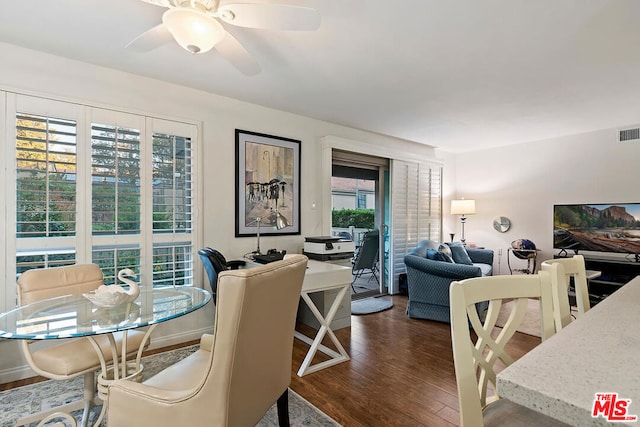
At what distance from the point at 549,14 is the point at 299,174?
2.65 meters

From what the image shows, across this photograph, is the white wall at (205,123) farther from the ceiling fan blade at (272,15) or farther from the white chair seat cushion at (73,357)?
the ceiling fan blade at (272,15)

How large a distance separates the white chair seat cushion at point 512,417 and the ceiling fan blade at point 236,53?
6.54 ft

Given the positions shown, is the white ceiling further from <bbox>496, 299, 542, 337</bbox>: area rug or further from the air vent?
<bbox>496, 299, 542, 337</bbox>: area rug

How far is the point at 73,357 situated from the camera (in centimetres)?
174

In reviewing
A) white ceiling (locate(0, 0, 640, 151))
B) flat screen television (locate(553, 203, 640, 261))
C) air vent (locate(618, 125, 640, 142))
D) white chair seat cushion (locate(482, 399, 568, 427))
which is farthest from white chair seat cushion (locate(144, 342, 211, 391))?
air vent (locate(618, 125, 640, 142))

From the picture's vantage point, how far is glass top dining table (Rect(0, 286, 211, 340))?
4.81 feet

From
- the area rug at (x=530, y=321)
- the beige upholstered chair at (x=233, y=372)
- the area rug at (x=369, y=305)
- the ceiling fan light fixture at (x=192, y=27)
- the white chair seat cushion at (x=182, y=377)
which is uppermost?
the ceiling fan light fixture at (x=192, y=27)

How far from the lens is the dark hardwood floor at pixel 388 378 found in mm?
1987

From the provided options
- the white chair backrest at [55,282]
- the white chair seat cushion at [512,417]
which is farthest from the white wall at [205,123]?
the white chair seat cushion at [512,417]

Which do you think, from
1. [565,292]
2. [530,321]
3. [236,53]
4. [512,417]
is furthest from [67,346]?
[530,321]

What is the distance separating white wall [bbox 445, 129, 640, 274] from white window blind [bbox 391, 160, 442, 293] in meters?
0.67

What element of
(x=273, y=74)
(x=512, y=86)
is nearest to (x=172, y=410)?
(x=273, y=74)
